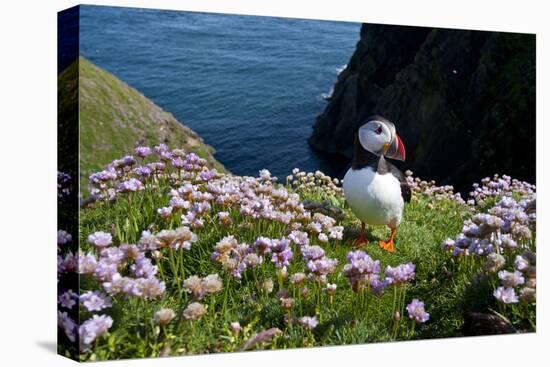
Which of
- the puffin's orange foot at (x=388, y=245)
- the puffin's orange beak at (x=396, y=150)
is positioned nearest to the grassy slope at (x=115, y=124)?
the puffin's orange beak at (x=396, y=150)

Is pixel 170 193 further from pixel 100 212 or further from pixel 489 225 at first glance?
pixel 489 225

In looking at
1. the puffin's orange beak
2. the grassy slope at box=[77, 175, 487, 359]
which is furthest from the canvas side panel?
the puffin's orange beak

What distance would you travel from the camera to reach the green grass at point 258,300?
535 cm

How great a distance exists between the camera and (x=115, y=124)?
21.4ft

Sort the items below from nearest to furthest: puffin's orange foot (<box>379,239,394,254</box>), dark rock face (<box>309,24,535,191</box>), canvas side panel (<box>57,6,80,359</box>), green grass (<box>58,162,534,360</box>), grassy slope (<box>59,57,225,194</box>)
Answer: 1. green grass (<box>58,162,534,360</box>)
2. canvas side panel (<box>57,6,80,359</box>)
3. grassy slope (<box>59,57,225,194</box>)
4. puffin's orange foot (<box>379,239,394,254</box>)
5. dark rock face (<box>309,24,535,191</box>)

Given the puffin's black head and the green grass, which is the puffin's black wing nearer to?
the puffin's black head

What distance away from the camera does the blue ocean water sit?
6258 mm

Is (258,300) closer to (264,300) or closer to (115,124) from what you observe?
(264,300)

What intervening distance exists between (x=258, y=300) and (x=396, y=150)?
85.3 inches

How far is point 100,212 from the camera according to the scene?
21.0ft

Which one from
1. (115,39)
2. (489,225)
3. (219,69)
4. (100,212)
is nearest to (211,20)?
(219,69)

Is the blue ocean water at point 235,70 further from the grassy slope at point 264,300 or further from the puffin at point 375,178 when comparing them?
the grassy slope at point 264,300

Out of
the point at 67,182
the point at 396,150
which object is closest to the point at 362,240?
the point at 396,150

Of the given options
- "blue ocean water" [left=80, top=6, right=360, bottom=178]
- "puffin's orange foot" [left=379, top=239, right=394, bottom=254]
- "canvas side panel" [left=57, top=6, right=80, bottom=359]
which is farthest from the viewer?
"puffin's orange foot" [left=379, top=239, right=394, bottom=254]
